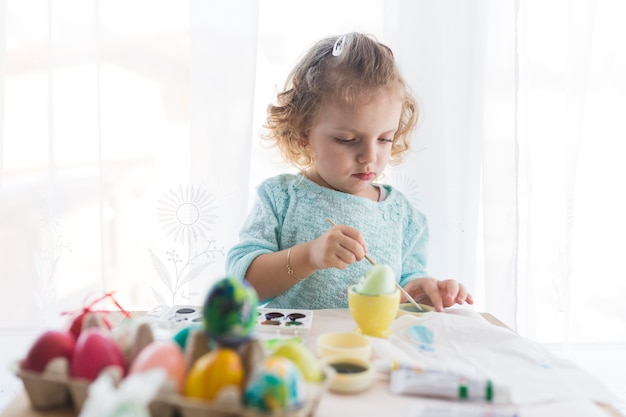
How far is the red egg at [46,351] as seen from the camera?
0.55 metres

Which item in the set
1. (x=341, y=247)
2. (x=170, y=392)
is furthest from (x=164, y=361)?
(x=341, y=247)

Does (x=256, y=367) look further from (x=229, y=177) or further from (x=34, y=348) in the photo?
(x=229, y=177)

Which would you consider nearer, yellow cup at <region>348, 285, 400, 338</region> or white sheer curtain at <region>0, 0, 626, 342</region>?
yellow cup at <region>348, 285, 400, 338</region>

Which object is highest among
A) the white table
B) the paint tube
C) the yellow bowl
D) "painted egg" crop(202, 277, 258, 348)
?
"painted egg" crop(202, 277, 258, 348)

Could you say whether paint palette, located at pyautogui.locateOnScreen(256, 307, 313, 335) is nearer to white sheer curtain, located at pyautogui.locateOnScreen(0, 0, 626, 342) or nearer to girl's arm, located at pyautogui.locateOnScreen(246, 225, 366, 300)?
girl's arm, located at pyautogui.locateOnScreen(246, 225, 366, 300)

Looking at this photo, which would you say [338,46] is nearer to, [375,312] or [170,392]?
[375,312]

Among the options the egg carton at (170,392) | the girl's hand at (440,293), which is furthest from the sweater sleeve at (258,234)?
the egg carton at (170,392)

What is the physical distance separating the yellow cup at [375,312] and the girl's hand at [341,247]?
11 centimetres

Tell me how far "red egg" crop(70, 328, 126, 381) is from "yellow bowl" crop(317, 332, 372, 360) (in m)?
0.21

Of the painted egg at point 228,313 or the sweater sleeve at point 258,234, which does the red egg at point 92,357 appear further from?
the sweater sleeve at point 258,234

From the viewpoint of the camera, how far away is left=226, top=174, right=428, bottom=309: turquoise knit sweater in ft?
3.37

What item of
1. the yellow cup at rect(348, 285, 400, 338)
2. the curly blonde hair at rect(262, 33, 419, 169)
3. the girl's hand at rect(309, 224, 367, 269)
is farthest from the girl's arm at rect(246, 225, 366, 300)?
the curly blonde hair at rect(262, 33, 419, 169)

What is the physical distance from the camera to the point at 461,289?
0.92 metres

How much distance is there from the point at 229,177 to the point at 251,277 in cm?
24
